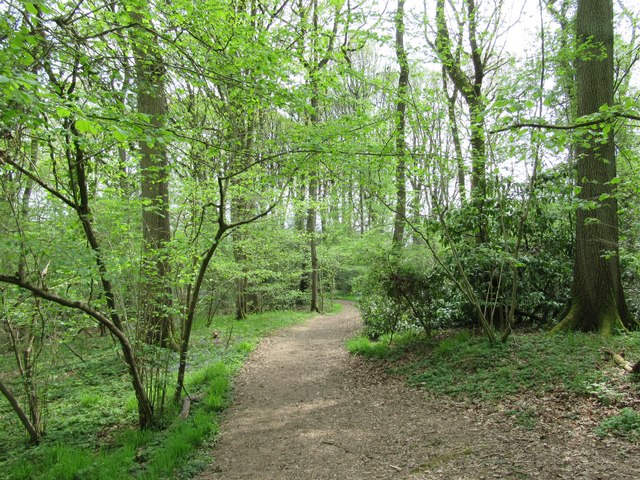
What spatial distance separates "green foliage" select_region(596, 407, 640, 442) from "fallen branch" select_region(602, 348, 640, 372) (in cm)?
99

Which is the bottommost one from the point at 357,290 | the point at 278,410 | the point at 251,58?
the point at 278,410

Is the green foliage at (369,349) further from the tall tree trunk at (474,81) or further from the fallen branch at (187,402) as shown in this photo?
the fallen branch at (187,402)

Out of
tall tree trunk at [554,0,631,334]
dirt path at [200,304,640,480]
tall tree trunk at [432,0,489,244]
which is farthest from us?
tall tree trunk at [432,0,489,244]

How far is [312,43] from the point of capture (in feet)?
19.5

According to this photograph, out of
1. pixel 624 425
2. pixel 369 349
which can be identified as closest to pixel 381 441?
pixel 624 425

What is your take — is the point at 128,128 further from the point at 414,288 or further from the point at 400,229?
the point at 400,229

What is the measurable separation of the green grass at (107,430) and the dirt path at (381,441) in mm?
354

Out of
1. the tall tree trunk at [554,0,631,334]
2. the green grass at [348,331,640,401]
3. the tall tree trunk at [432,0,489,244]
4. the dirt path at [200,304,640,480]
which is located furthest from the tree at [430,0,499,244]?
the dirt path at [200,304,640,480]

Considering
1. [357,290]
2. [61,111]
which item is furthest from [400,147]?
[61,111]

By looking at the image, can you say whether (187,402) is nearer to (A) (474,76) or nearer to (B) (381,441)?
(B) (381,441)

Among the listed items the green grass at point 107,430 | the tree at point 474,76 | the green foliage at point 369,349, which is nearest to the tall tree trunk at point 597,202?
the tree at point 474,76

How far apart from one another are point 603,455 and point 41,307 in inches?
248

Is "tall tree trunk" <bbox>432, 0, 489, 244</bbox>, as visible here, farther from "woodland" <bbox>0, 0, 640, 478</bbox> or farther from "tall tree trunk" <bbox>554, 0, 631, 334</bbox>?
"tall tree trunk" <bbox>554, 0, 631, 334</bbox>

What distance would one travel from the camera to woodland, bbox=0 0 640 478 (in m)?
4.01
